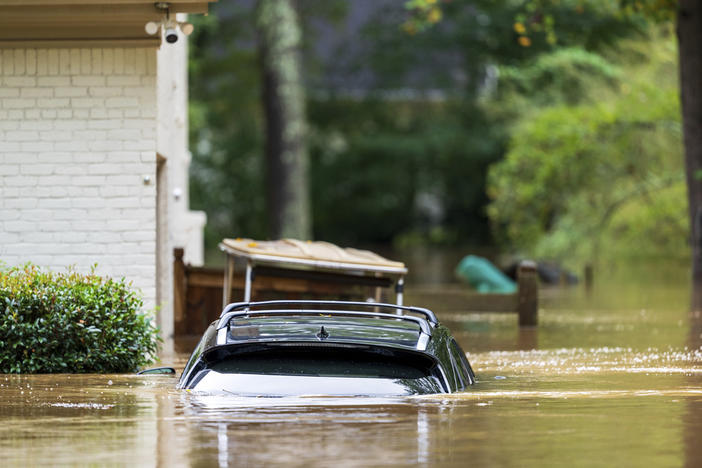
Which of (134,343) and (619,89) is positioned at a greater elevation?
→ (619,89)

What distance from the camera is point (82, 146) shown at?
1196 cm

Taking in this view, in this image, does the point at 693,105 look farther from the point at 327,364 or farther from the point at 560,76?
the point at 327,364

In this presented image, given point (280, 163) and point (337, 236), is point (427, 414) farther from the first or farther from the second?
point (337, 236)

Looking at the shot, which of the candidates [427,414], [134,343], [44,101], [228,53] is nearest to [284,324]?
[427,414]

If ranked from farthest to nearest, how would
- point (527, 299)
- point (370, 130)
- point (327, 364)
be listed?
point (370, 130) → point (527, 299) → point (327, 364)

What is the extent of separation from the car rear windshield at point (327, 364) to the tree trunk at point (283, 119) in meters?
22.1

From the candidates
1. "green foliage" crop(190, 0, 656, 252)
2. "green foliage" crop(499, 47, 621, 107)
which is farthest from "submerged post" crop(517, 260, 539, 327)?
"green foliage" crop(190, 0, 656, 252)

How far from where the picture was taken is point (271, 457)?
579cm

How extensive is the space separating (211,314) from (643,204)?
16.3 m

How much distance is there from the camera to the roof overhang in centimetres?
1103

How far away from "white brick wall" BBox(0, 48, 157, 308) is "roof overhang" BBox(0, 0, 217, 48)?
104 millimetres

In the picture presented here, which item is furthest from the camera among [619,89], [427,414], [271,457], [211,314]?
[619,89]

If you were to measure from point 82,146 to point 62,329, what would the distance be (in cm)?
307

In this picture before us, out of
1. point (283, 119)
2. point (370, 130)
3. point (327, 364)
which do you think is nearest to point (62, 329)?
point (327, 364)
